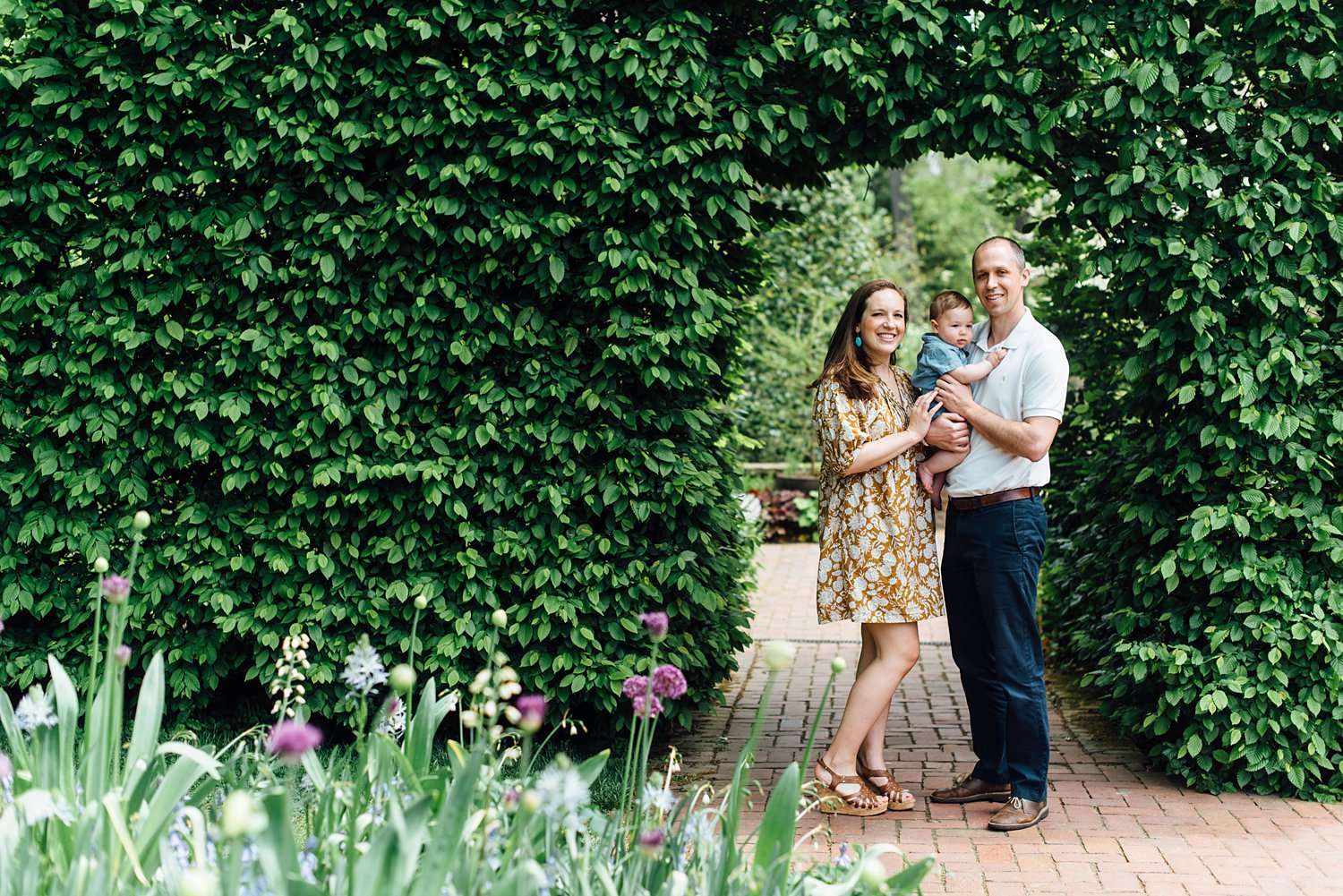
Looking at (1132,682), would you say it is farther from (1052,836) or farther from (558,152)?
(558,152)

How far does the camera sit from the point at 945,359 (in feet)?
14.1

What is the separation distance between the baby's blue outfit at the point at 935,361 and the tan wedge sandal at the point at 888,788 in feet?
4.65

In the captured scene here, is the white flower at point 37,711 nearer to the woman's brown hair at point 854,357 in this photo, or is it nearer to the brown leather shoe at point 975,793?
the woman's brown hair at point 854,357

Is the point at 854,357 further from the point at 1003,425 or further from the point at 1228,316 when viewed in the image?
the point at 1228,316

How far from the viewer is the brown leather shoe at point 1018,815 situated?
4.25 metres

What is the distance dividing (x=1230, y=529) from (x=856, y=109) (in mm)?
2223

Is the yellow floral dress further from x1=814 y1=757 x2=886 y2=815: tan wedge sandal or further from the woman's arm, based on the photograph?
x1=814 y1=757 x2=886 y2=815: tan wedge sandal

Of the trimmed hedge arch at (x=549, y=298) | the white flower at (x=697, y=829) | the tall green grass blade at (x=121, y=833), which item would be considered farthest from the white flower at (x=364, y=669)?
the trimmed hedge arch at (x=549, y=298)

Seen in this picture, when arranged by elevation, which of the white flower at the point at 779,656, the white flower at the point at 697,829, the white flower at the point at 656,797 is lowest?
the white flower at the point at 697,829

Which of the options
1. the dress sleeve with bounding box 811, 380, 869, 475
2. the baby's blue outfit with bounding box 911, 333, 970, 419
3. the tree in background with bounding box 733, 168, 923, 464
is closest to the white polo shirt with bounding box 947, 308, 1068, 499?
the baby's blue outfit with bounding box 911, 333, 970, 419

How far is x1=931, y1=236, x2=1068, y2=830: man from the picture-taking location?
4168 mm

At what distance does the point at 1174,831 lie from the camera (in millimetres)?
4234

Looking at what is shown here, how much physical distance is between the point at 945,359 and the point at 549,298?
1.58 meters

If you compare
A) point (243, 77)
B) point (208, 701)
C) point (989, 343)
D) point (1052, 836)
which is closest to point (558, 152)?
point (243, 77)
